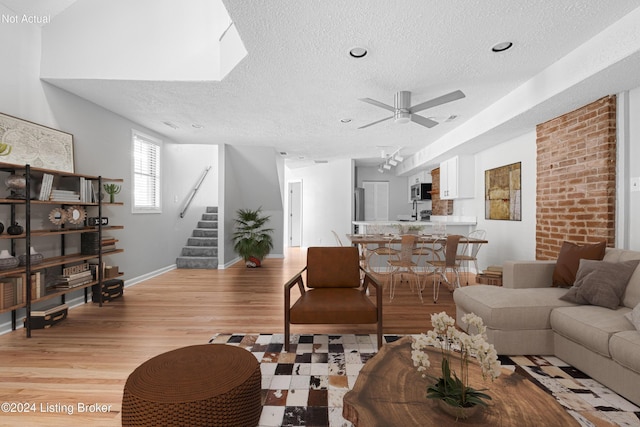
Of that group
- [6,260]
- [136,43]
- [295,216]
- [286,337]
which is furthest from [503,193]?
[6,260]

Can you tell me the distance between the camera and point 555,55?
3031mm

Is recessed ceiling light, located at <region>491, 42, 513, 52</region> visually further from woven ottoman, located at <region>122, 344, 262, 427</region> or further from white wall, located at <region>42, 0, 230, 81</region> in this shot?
woven ottoman, located at <region>122, 344, 262, 427</region>

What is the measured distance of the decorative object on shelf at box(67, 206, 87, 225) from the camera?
3713 millimetres

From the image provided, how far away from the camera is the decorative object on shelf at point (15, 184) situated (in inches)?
122

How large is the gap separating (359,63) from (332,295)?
7.78 feet

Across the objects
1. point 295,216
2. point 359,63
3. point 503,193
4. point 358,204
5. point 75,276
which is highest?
point 359,63

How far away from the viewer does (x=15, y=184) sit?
3104mm

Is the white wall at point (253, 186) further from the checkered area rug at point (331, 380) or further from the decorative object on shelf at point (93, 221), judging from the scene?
the checkered area rug at point (331, 380)

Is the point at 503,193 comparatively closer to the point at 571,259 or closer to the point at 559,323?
the point at 571,259

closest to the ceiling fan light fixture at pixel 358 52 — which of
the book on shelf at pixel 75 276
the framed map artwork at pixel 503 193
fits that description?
the framed map artwork at pixel 503 193

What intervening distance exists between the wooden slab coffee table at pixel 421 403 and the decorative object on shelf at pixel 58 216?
3.90 m

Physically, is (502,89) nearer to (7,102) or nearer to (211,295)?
(211,295)

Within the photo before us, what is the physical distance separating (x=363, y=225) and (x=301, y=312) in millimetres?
4455

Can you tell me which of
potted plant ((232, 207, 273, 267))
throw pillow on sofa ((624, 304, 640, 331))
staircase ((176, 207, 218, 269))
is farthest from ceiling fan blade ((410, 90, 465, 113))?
staircase ((176, 207, 218, 269))
